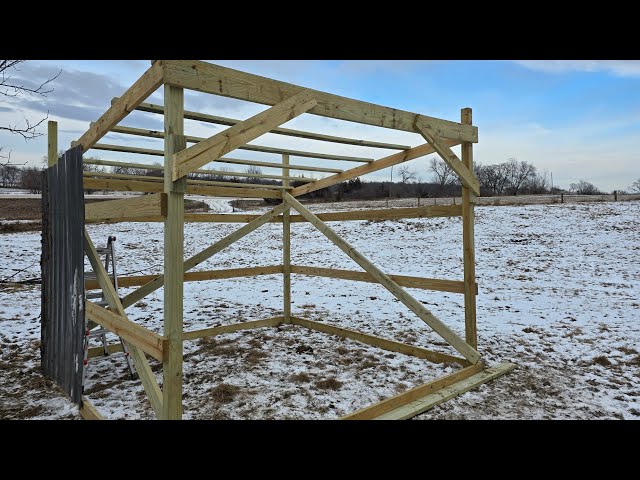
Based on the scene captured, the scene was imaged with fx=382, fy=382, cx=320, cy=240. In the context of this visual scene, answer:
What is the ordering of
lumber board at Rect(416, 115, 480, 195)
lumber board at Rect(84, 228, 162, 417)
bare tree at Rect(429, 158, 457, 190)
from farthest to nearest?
bare tree at Rect(429, 158, 457, 190)
lumber board at Rect(416, 115, 480, 195)
lumber board at Rect(84, 228, 162, 417)

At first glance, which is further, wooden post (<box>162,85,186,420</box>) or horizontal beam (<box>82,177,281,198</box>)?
horizontal beam (<box>82,177,281,198</box>)

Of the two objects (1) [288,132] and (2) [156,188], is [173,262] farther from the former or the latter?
(2) [156,188]

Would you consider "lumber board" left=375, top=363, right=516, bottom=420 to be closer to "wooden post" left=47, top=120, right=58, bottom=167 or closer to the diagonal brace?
the diagonal brace

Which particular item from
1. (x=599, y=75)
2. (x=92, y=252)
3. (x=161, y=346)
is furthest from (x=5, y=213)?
(x=599, y=75)

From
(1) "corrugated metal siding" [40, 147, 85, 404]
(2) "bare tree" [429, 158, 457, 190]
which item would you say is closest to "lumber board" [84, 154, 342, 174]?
(1) "corrugated metal siding" [40, 147, 85, 404]

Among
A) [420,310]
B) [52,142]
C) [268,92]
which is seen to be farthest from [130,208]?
[420,310]

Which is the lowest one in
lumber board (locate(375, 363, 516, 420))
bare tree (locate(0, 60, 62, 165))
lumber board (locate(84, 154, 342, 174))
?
lumber board (locate(375, 363, 516, 420))

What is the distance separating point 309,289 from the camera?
31.1 ft

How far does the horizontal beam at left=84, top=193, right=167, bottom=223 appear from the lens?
2.55 m

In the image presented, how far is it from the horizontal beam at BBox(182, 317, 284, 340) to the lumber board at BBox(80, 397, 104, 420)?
199 cm

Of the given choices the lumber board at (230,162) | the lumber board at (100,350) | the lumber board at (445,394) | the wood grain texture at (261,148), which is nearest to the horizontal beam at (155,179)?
the lumber board at (230,162)

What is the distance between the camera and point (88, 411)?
3.37 meters

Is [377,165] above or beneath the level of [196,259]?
above

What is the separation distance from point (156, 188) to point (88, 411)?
304 cm
